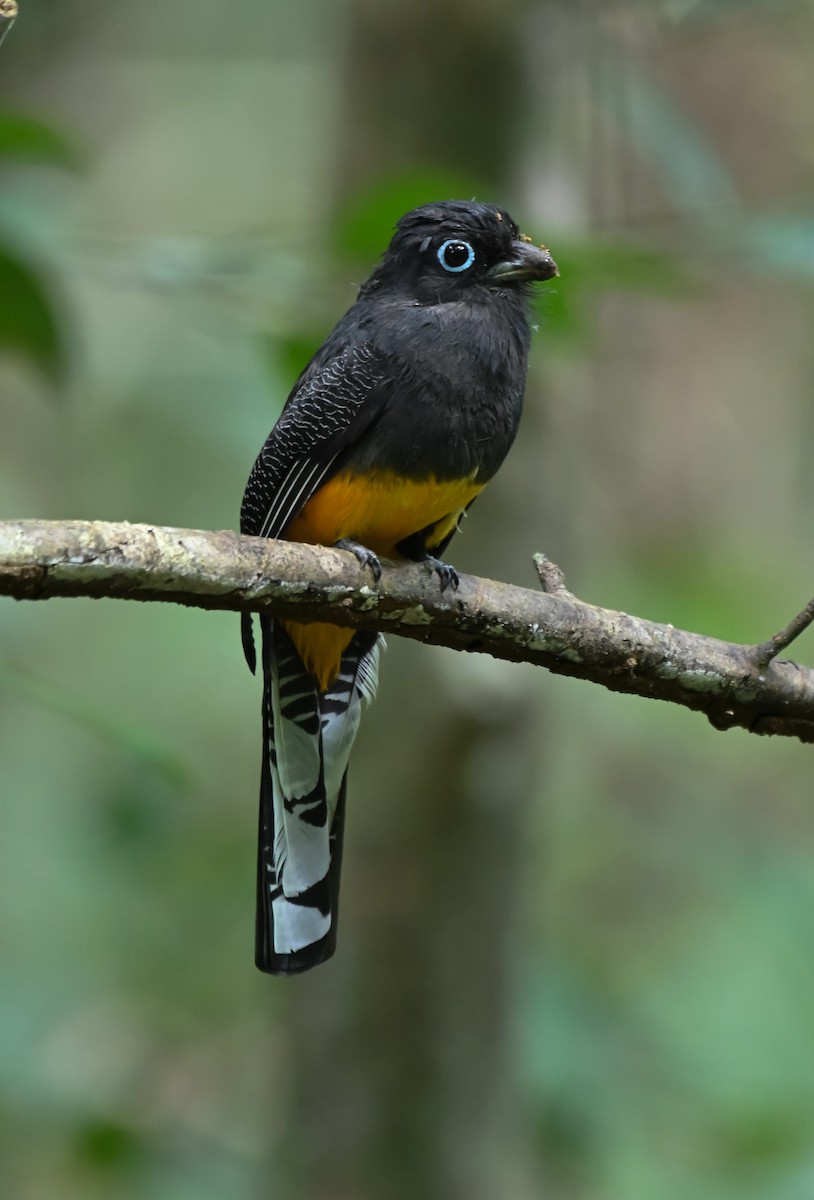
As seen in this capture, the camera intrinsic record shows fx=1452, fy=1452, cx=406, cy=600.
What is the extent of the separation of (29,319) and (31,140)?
0.42m

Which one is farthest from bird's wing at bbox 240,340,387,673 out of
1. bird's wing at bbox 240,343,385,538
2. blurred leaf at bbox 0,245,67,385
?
blurred leaf at bbox 0,245,67,385

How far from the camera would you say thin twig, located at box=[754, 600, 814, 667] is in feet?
9.63

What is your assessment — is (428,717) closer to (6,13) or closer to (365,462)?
(365,462)

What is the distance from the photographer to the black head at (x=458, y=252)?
382 centimetres

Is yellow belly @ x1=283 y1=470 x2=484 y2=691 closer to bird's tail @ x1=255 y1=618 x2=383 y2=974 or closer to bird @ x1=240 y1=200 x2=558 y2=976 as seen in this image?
bird @ x1=240 y1=200 x2=558 y2=976

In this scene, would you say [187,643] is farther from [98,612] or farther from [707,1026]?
[707,1026]

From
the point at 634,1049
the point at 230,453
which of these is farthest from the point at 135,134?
the point at 634,1049

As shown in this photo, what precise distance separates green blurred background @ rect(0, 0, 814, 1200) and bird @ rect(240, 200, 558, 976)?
194 millimetres

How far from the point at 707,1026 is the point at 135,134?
22.1 feet

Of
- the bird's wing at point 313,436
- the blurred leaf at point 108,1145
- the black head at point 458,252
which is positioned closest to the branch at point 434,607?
the bird's wing at point 313,436

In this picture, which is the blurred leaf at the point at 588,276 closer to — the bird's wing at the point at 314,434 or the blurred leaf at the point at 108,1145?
the bird's wing at the point at 314,434

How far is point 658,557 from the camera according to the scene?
24.7 feet

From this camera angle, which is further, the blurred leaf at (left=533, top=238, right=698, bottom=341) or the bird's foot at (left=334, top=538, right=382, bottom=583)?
the blurred leaf at (left=533, top=238, right=698, bottom=341)

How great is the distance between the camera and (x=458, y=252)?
3852mm
